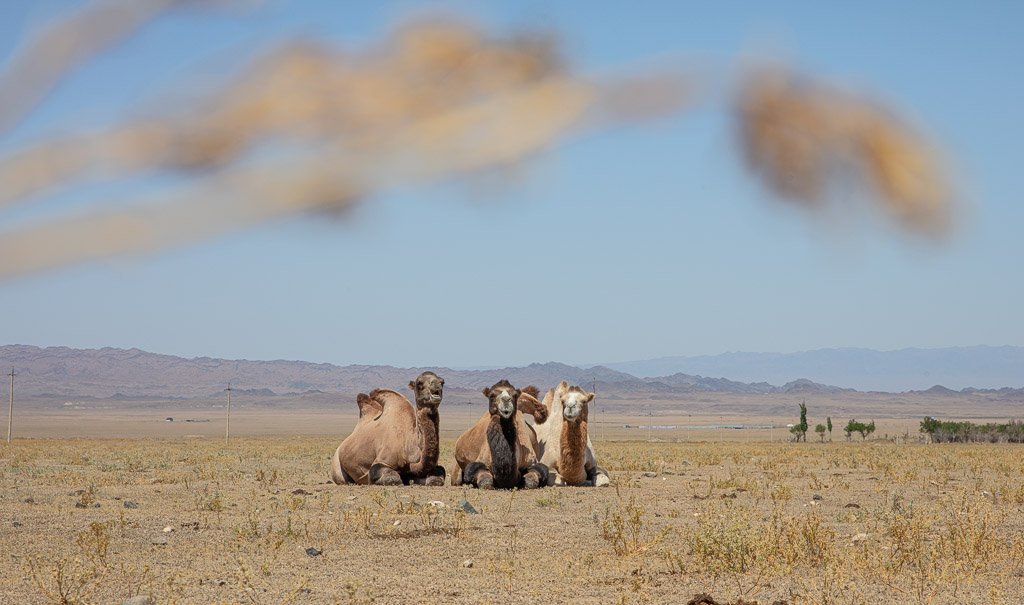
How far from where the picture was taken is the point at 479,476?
23641mm

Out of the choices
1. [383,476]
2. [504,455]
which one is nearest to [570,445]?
[504,455]

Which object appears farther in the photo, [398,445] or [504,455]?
[398,445]

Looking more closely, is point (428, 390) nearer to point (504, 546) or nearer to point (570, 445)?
point (570, 445)

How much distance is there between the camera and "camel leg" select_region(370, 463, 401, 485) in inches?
964

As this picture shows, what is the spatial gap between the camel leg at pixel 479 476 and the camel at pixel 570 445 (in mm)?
1318

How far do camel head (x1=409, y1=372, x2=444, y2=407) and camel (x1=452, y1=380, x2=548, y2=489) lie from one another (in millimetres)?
1023

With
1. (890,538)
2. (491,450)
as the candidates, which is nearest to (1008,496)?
(890,538)

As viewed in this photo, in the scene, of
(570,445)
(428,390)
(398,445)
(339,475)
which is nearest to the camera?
(570,445)

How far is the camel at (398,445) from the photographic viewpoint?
2450 cm

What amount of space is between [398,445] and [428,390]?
147 cm

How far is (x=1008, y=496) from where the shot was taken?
21.2 metres

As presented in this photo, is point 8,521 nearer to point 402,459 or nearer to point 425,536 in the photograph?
point 425,536

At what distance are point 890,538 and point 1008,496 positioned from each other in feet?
24.2

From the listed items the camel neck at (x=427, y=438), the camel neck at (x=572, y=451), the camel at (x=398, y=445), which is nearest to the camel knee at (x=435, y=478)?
the camel at (x=398, y=445)
